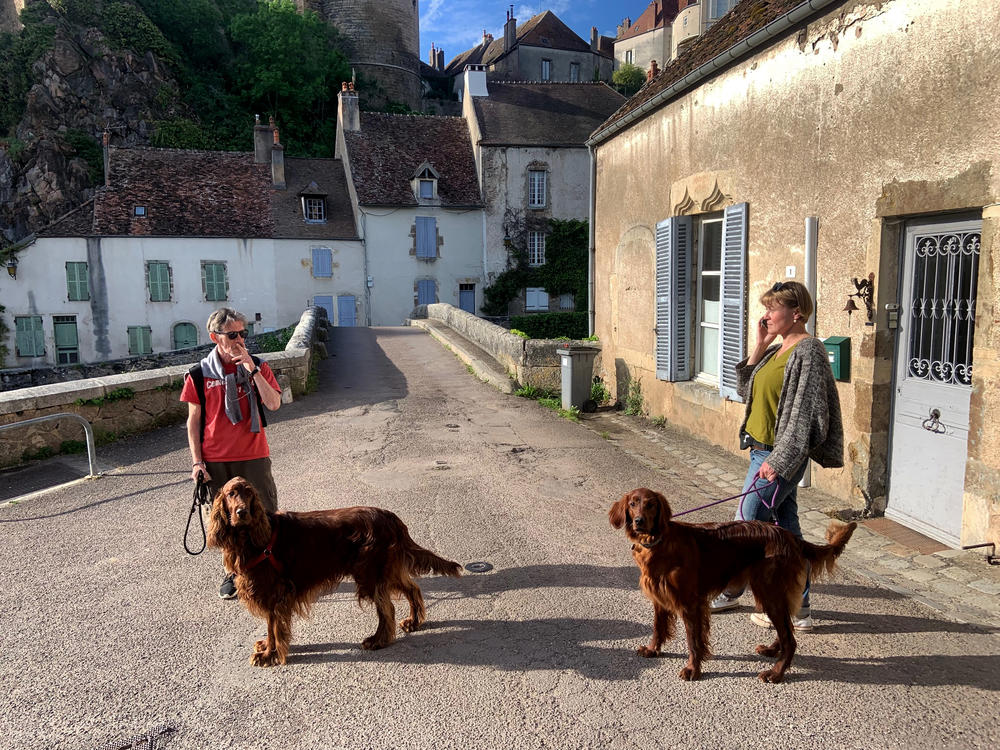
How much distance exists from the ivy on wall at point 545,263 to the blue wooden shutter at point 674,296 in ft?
78.6

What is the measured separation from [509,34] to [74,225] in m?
40.0

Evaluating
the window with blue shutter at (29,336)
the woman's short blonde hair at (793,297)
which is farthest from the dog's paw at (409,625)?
the window with blue shutter at (29,336)

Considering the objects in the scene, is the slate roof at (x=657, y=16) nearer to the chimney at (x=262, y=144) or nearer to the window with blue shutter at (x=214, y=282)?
the chimney at (x=262, y=144)

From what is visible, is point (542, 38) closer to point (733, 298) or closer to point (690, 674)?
point (733, 298)

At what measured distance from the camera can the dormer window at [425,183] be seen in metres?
30.8

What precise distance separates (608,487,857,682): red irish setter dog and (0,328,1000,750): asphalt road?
0.28 meters

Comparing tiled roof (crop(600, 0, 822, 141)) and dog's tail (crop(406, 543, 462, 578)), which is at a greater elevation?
tiled roof (crop(600, 0, 822, 141))

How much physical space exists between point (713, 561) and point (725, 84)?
18.7 ft

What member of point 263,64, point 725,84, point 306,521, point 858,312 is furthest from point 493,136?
point 306,521

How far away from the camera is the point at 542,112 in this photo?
3247cm

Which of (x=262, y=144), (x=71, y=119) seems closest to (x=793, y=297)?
(x=262, y=144)

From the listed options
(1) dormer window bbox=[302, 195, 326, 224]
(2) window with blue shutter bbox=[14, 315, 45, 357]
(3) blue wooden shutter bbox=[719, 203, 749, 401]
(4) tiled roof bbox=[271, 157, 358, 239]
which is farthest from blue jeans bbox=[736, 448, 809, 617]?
(2) window with blue shutter bbox=[14, 315, 45, 357]

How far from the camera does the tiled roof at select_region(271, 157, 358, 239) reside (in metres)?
30.2

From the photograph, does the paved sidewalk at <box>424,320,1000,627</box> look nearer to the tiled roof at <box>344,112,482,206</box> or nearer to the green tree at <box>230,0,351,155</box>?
the tiled roof at <box>344,112,482,206</box>
